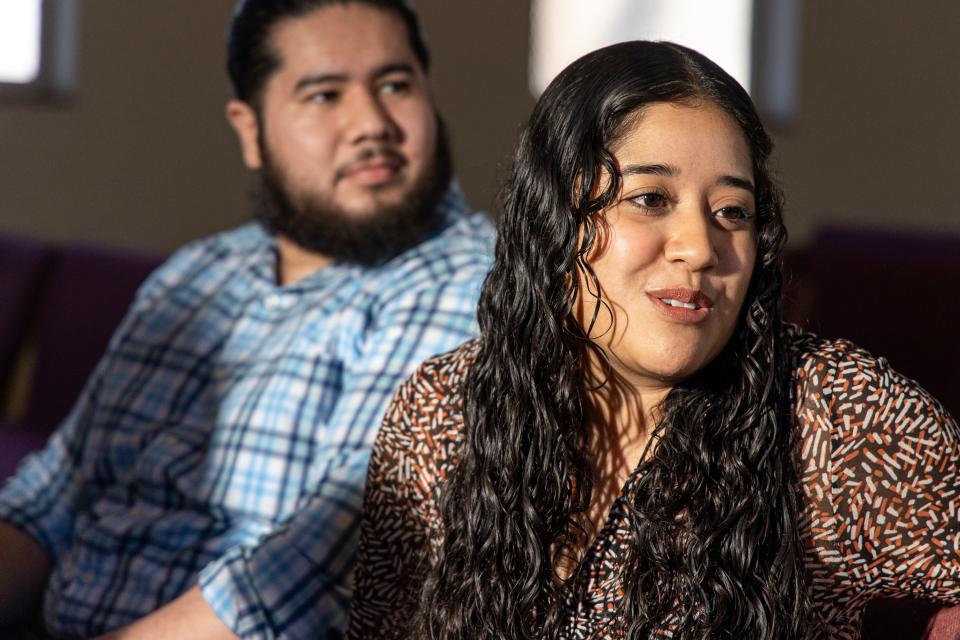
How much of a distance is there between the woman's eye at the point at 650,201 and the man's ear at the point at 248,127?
1.11 m

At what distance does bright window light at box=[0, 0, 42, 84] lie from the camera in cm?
438

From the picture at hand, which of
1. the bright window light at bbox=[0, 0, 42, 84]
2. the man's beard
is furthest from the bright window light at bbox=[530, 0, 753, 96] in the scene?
the man's beard

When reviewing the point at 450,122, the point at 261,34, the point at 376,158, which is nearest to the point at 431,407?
the point at 376,158

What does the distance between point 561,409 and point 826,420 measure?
26 cm

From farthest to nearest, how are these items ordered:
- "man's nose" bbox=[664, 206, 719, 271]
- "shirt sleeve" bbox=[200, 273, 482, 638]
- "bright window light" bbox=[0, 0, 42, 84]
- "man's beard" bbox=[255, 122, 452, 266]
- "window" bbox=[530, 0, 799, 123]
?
"window" bbox=[530, 0, 799, 123] → "bright window light" bbox=[0, 0, 42, 84] → "man's beard" bbox=[255, 122, 452, 266] → "shirt sleeve" bbox=[200, 273, 482, 638] → "man's nose" bbox=[664, 206, 719, 271]

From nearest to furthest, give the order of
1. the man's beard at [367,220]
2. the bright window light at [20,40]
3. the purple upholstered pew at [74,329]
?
1. the man's beard at [367,220]
2. the purple upholstered pew at [74,329]
3. the bright window light at [20,40]

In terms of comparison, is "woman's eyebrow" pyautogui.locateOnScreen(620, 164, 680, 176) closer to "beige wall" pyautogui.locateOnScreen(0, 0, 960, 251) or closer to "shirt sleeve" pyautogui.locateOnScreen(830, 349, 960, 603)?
"shirt sleeve" pyautogui.locateOnScreen(830, 349, 960, 603)

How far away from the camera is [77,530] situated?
6.00ft

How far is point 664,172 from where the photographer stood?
3.41 feet

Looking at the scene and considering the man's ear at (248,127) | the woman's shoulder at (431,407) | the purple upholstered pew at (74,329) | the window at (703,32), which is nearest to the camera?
the woman's shoulder at (431,407)

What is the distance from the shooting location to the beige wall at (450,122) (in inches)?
175

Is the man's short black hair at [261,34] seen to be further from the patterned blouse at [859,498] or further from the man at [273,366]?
the patterned blouse at [859,498]

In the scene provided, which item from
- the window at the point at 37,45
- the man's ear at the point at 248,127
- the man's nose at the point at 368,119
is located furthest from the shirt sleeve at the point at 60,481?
the window at the point at 37,45

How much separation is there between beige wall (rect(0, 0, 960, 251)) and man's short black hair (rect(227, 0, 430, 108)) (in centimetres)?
266
